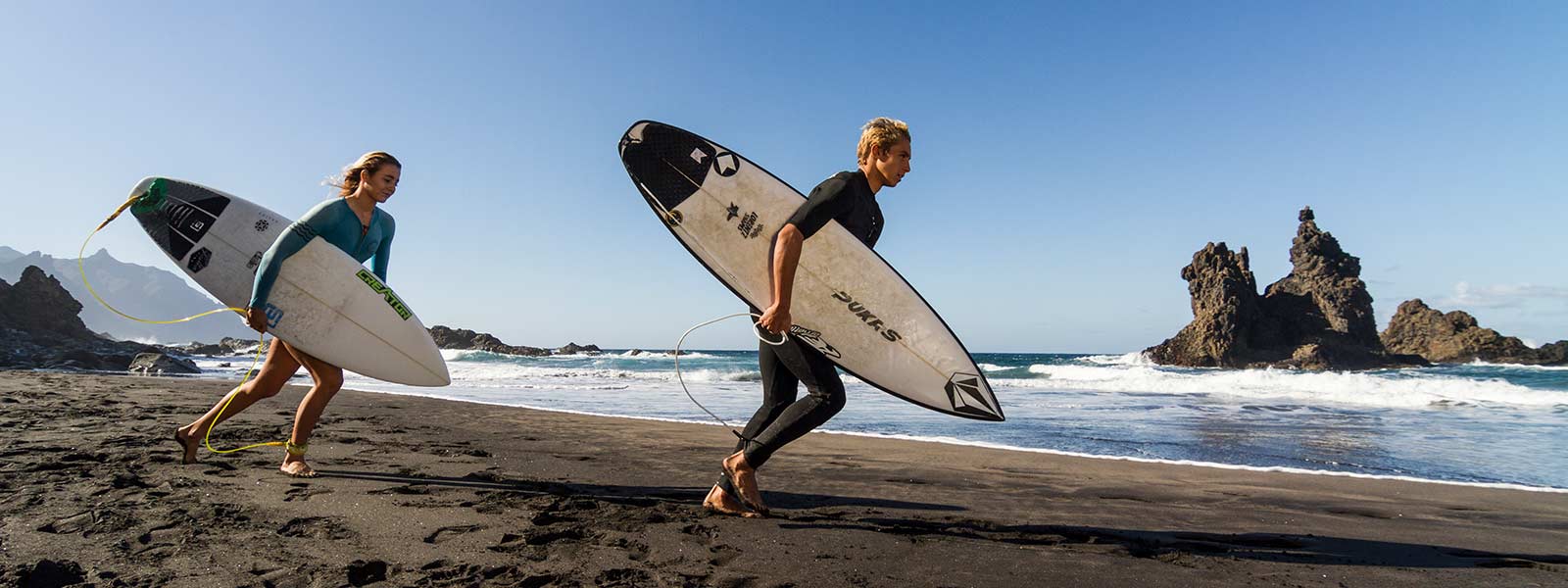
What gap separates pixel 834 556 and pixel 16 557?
247 cm

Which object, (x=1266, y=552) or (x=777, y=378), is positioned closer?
(x=1266, y=552)

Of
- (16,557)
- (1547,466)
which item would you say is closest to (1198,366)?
(1547,466)

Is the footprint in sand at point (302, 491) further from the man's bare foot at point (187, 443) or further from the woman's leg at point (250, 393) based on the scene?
the man's bare foot at point (187, 443)

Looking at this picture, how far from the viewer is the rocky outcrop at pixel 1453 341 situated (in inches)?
1423

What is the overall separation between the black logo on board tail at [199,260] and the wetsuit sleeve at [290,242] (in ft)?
4.36

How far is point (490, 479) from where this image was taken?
145 inches

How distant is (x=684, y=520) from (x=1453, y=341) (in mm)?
53538

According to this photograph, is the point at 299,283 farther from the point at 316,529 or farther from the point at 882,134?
the point at 882,134

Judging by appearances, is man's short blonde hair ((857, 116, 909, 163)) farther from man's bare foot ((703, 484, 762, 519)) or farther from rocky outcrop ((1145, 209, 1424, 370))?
rocky outcrop ((1145, 209, 1424, 370))

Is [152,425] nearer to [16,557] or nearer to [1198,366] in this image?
[16,557]

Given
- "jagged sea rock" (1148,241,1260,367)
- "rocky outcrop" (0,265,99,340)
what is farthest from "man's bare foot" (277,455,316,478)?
"jagged sea rock" (1148,241,1260,367)

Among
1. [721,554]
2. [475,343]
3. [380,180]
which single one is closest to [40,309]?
[475,343]

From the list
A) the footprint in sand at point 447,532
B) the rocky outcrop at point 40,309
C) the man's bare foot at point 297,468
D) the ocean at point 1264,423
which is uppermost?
the rocky outcrop at point 40,309

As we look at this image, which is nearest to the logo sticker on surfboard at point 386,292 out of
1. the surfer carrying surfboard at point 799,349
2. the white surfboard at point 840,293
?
the white surfboard at point 840,293
